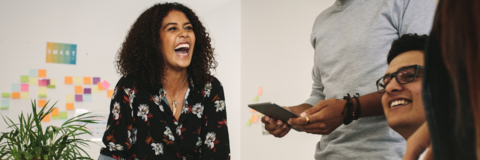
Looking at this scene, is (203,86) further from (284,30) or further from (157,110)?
(284,30)

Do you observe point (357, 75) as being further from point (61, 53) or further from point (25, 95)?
point (25, 95)

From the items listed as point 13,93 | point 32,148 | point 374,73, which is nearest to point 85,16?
point 13,93

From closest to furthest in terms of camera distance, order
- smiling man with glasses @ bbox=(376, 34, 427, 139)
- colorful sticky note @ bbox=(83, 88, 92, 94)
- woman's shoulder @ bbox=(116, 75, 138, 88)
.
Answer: smiling man with glasses @ bbox=(376, 34, 427, 139) → woman's shoulder @ bbox=(116, 75, 138, 88) → colorful sticky note @ bbox=(83, 88, 92, 94)

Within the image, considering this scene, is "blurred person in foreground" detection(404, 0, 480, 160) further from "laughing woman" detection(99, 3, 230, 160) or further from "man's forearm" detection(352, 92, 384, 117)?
"laughing woman" detection(99, 3, 230, 160)

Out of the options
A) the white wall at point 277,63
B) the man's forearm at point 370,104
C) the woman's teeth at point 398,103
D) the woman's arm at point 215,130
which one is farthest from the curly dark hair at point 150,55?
the white wall at point 277,63

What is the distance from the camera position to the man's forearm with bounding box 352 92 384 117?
97 cm

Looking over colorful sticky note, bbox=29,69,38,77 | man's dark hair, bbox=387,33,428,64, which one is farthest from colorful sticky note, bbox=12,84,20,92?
man's dark hair, bbox=387,33,428,64

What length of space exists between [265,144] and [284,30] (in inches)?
44.1

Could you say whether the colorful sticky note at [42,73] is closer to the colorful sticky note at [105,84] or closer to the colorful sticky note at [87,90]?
the colorful sticky note at [87,90]

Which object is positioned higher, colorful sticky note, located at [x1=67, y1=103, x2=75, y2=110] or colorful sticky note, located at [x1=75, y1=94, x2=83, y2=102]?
colorful sticky note, located at [x1=75, y1=94, x2=83, y2=102]

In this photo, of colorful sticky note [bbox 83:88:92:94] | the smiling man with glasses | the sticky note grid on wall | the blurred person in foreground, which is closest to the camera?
the blurred person in foreground

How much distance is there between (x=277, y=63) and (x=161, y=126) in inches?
70.6

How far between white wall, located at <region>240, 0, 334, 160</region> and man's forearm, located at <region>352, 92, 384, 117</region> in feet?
5.24

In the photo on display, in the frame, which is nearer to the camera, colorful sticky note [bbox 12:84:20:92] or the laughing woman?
the laughing woman
